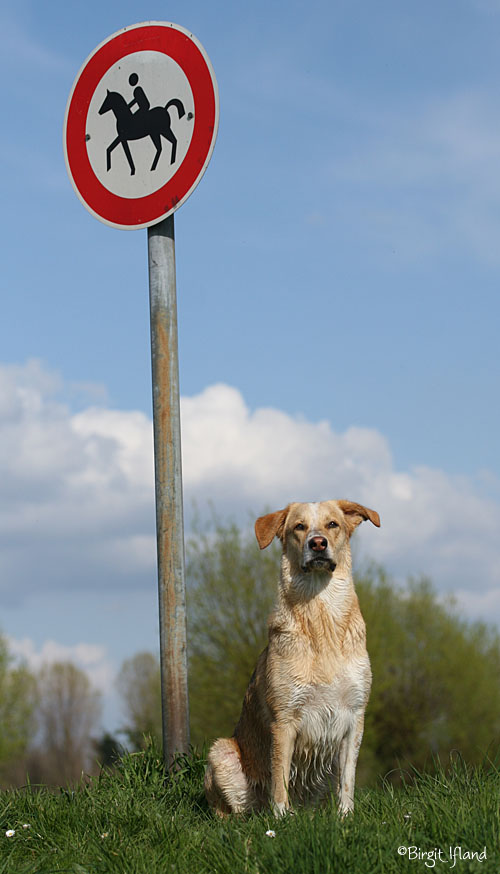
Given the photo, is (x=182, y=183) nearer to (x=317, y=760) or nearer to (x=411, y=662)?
(x=317, y=760)

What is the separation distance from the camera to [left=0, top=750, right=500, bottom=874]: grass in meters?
3.07

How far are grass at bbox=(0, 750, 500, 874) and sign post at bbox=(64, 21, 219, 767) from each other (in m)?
0.73

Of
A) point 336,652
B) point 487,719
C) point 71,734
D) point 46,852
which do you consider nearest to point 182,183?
point 336,652

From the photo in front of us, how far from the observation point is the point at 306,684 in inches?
174

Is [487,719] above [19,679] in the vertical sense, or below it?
below

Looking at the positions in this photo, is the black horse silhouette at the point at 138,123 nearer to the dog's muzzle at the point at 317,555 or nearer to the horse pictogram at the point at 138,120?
the horse pictogram at the point at 138,120

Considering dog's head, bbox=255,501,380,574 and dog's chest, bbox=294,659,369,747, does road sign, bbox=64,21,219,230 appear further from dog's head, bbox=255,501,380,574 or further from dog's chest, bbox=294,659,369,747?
dog's chest, bbox=294,659,369,747

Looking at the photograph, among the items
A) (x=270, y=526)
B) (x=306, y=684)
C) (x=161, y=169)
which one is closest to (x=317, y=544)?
(x=270, y=526)

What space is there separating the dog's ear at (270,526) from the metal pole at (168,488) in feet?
2.80

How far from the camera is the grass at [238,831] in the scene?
307cm

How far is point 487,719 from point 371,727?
3.83 metres

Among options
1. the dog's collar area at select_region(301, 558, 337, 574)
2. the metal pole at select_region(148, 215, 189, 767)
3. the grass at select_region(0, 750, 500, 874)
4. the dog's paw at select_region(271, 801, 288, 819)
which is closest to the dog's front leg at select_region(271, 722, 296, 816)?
the dog's paw at select_region(271, 801, 288, 819)

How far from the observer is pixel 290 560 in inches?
184

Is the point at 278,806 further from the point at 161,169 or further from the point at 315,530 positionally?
the point at 161,169
